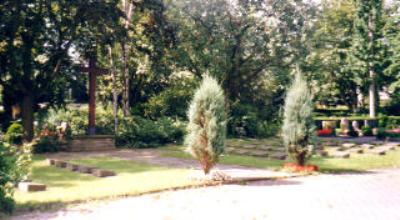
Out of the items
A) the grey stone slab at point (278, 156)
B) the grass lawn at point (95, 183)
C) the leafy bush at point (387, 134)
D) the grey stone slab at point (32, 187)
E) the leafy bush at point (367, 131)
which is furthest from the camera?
the leafy bush at point (367, 131)

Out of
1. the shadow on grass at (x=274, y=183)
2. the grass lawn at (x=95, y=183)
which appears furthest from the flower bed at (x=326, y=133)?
the shadow on grass at (x=274, y=183)

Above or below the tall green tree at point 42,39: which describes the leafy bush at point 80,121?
below

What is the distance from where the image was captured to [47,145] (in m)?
20.3

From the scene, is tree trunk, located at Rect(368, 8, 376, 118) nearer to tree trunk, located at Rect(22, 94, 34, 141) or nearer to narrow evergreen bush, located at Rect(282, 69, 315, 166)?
narrow evergreen bush, located at Rect(282, 69, 315, 166)

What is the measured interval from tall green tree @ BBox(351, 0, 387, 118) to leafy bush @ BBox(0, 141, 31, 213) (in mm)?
34366

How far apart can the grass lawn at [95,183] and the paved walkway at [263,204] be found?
0.61 metres

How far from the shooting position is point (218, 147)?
11266mm

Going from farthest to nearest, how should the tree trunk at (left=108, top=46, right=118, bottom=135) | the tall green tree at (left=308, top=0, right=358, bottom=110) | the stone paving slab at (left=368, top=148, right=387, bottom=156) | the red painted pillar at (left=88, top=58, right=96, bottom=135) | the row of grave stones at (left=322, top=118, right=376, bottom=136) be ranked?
1. the tall green tree at (left=308, top=0, right=358, bottom=110)
2. the row of grave stones at (left=322, top=118, right=376, bottom=136)
3. the tree trunk at (left=108, top=46, right=118, bottom=135)
4. the red painted pillar at (left=88, top=58, right=96, bottom=135)
5. the stone paving slab at (left=368, top=148, right=387, bottom=156)

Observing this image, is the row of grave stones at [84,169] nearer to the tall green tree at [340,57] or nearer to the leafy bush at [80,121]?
the leafy bush at [80,121]

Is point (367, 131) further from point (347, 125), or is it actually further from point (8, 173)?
point (8, 173)

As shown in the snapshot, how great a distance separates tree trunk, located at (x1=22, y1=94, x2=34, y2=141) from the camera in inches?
824

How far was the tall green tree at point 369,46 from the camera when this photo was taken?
3788 centimetres

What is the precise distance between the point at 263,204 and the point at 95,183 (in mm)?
4620

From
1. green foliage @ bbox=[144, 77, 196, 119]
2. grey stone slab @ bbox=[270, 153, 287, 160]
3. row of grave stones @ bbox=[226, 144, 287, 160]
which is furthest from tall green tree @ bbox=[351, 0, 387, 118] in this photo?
grey stone slab @ bbox=[270, 153, 287, 160]
